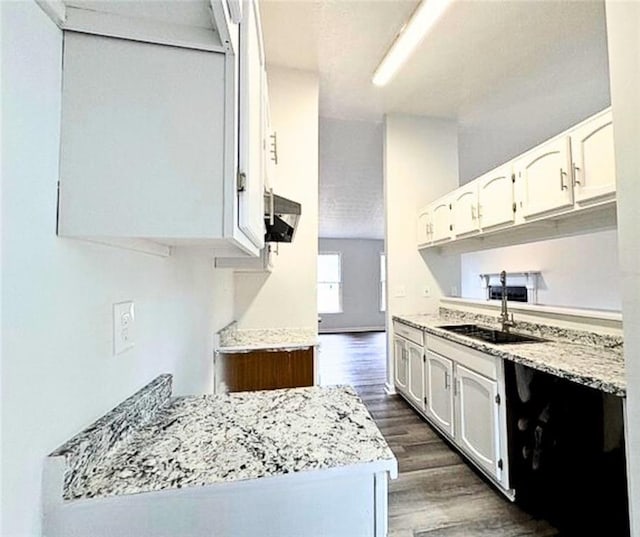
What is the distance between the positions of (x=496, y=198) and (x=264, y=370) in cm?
216

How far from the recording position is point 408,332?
10.8 feet

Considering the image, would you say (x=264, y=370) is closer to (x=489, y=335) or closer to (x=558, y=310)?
(x=489, y=335)

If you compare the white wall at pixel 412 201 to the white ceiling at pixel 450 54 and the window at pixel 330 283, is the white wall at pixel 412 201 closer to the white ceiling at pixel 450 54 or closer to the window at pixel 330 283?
the white ceiling at pixel 450 54

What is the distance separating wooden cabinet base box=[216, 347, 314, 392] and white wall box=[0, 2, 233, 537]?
4.79ft

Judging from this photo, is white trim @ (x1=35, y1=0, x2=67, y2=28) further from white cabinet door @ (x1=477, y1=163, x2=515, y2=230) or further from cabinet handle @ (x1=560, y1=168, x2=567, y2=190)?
white cabinet door @ (x1=477, y1=163, x2=515, y2=230)

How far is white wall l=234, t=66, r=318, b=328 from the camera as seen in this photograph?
9.36 feet

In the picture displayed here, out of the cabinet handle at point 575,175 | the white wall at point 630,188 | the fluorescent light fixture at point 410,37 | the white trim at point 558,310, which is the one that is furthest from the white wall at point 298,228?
the white wall at point 630,188

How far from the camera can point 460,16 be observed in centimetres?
235

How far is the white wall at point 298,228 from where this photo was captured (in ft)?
9.36

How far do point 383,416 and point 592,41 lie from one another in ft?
11.4

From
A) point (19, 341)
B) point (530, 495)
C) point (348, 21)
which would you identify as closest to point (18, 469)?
point (19, 341)

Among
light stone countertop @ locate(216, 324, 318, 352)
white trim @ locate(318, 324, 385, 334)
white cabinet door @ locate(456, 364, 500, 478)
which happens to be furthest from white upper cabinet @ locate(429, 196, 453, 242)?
white trim @ locate(318, 324, 385, 334)

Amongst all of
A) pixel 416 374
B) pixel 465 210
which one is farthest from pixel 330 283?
pixel 465 210

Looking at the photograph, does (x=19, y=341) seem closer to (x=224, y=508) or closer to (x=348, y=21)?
(x=224, y=508)
